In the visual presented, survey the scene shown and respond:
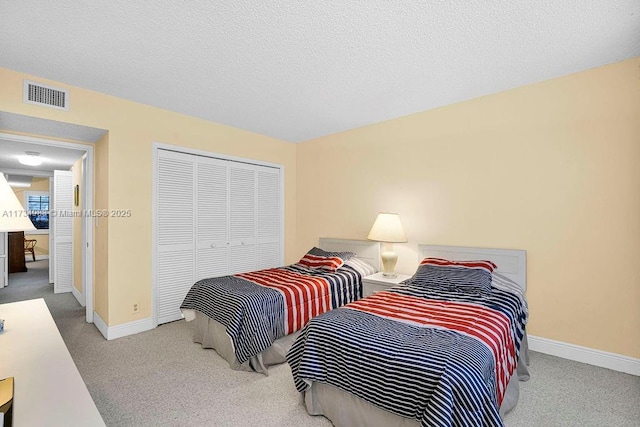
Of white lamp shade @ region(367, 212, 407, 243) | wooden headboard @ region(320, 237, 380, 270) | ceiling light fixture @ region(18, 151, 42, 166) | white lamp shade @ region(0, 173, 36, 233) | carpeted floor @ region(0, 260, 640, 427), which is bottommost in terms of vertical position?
carpeted floor @ region(0, 260, 640, 427)

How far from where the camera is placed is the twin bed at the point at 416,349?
4.76 ft

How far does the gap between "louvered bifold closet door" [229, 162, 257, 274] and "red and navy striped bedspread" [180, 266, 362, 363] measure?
1.02 m

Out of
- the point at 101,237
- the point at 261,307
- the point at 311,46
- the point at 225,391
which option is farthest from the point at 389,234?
the point at 101,237

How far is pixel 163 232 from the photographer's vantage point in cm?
368

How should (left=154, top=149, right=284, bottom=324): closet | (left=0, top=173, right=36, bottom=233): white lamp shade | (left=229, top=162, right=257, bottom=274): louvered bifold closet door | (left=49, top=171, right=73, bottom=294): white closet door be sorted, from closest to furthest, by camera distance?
(left=0, top=173, right=36, bottom=233): white lamp shade
(left=154, top=149, right=284, bottom=324): closet
(left=229, top=162, right=257, bottom=274): louvered bifold closet door
(left=49, top=171, right=73, bottom=294): white closet door

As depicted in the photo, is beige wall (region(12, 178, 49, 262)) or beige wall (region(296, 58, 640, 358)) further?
beige wall (region(12, 178, 49, 262))

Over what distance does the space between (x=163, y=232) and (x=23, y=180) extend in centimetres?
619

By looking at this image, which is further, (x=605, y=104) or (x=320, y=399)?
(x=605, y=104)

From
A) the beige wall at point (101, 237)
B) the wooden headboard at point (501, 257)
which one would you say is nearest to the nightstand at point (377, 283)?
the wooden headboard at point (501, 257)

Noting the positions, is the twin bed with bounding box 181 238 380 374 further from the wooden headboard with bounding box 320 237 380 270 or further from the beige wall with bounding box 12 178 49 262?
the beige wall with bounding box 12 178 49 262

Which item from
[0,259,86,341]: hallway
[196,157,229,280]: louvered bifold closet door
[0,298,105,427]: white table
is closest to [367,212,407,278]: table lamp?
[196,157,229,280]: louvered bifold closet door

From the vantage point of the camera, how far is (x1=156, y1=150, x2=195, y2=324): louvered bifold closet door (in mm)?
3658

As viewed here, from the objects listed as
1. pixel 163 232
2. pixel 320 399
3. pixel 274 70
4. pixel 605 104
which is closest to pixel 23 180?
pixel 163 232

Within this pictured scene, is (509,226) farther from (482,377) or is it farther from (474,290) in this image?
(482,377)
